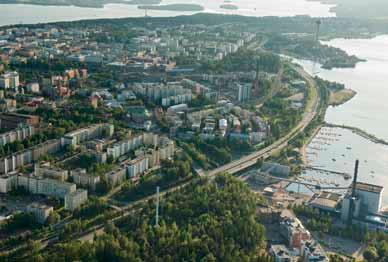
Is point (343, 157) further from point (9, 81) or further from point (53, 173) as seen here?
point (9, 81)

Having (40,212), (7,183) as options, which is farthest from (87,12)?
(40,212)

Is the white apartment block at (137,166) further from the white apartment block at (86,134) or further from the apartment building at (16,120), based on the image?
the apartment building at (16,120)

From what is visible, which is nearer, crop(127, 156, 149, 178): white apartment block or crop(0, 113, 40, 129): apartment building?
crop(127, 156, 149, 178): white apartment block

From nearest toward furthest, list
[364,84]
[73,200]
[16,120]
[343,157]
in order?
[73,200] → [16,120] → [343,157] → [364,84]

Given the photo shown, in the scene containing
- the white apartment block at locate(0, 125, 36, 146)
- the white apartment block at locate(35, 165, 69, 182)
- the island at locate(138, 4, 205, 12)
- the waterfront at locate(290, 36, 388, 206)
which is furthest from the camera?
the island at locate(138, 4, 205, 12)

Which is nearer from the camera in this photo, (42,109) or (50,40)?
(42,109)

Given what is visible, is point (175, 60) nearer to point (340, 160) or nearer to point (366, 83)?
point (366, 83)

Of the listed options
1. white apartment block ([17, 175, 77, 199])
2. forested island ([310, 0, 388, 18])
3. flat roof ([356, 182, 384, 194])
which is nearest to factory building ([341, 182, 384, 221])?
flat roof ([356, 182, 384, 194])

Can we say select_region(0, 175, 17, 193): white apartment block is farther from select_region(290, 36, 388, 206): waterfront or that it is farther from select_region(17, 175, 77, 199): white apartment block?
select_region(290, 36, 388, 206): waterfront

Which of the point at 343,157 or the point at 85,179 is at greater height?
the point at 85,179

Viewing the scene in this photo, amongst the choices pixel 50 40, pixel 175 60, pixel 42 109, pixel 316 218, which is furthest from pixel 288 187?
pixel 50 40

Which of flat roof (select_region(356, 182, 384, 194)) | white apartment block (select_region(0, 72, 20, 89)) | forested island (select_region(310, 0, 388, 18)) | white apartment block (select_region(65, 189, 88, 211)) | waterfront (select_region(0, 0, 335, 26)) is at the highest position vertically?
forested island (select_region(310, 0, 388, 18))
